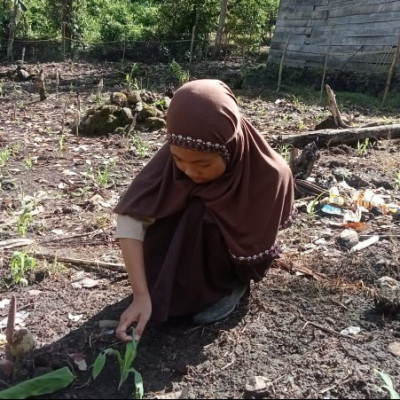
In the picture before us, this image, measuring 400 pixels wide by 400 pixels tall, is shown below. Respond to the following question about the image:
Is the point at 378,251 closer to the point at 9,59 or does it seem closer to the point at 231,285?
the point at 231,285

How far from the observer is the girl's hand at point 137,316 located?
212cm

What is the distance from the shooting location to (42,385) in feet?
5.99

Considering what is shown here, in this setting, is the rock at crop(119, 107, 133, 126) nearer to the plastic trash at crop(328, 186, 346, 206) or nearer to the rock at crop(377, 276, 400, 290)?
the plastic trash at crop(328, 186, 346, 206)

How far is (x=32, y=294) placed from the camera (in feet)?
8.77

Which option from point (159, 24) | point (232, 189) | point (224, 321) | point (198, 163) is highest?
point (198, 163)

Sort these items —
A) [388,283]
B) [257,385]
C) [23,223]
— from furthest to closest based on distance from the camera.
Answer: [23,223] → [388,283] → [257,385]

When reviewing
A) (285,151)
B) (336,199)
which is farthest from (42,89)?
(336,199)

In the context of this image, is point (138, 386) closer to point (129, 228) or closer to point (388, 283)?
point (129, 228)

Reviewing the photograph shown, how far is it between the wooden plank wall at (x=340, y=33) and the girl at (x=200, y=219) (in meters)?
9.44

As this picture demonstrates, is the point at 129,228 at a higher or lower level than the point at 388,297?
higher

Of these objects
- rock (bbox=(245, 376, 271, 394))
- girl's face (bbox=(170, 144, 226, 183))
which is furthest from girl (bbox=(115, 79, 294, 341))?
rock (bbox=(245, 376, 271, 394))

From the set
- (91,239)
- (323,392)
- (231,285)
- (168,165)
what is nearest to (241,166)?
(168,165)

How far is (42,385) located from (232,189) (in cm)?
95

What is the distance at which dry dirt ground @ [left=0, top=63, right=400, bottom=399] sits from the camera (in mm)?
2008
